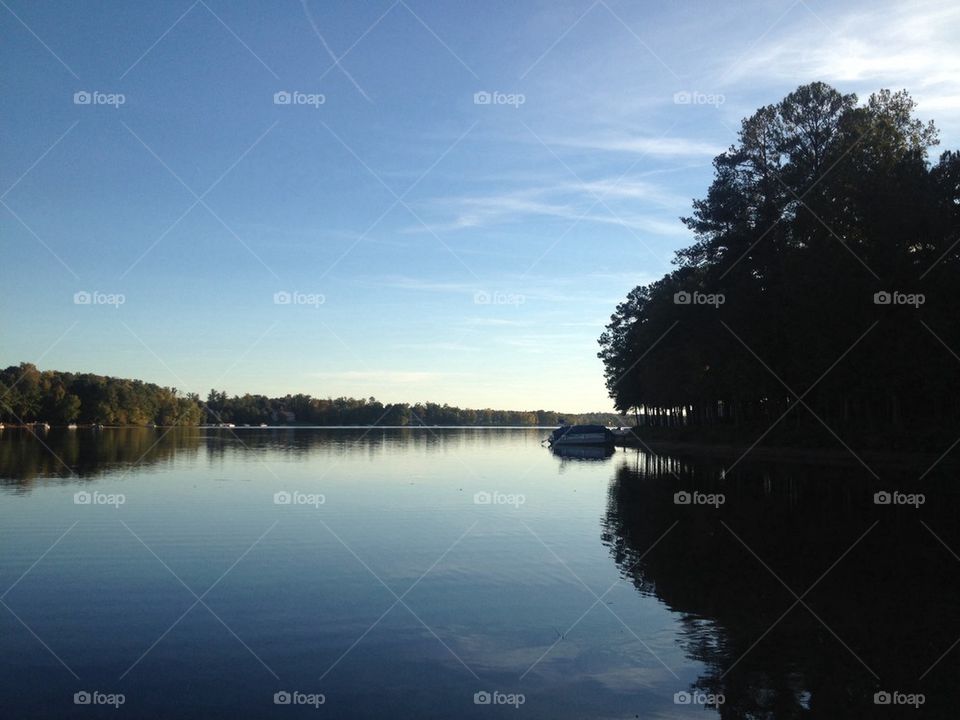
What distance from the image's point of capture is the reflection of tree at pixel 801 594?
984cm

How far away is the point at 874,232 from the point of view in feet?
149

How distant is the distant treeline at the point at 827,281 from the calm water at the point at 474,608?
762 inches

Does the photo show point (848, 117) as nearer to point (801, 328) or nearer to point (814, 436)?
point (801, 328)

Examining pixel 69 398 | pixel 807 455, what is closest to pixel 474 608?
pixel 807 455

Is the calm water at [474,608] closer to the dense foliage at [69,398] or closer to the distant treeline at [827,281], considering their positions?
the distant treeline at [827,281]

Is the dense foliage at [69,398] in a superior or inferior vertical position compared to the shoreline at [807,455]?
superior

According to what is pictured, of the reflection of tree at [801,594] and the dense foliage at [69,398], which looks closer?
the reflection of tree at [801,594]

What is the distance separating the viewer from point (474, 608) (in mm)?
13695

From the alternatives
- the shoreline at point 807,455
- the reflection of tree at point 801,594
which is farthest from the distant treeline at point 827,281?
the reflection of tree at point 801,594

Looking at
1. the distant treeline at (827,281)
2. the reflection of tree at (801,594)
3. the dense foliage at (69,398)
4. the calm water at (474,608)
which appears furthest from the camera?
the dense foliage at (69,398)

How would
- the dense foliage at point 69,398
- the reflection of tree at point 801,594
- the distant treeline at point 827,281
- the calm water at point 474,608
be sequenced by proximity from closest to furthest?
the calm water at point 474,608 → the reflection of tree at point 801,594 → the distant treeline at point 827,281 → the dense foliage at point 69,398

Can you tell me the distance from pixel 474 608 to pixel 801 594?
6.18 metres

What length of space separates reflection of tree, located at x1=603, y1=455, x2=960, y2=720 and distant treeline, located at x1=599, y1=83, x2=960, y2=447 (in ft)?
57.8

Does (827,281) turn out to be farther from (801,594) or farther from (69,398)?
(69,398)
